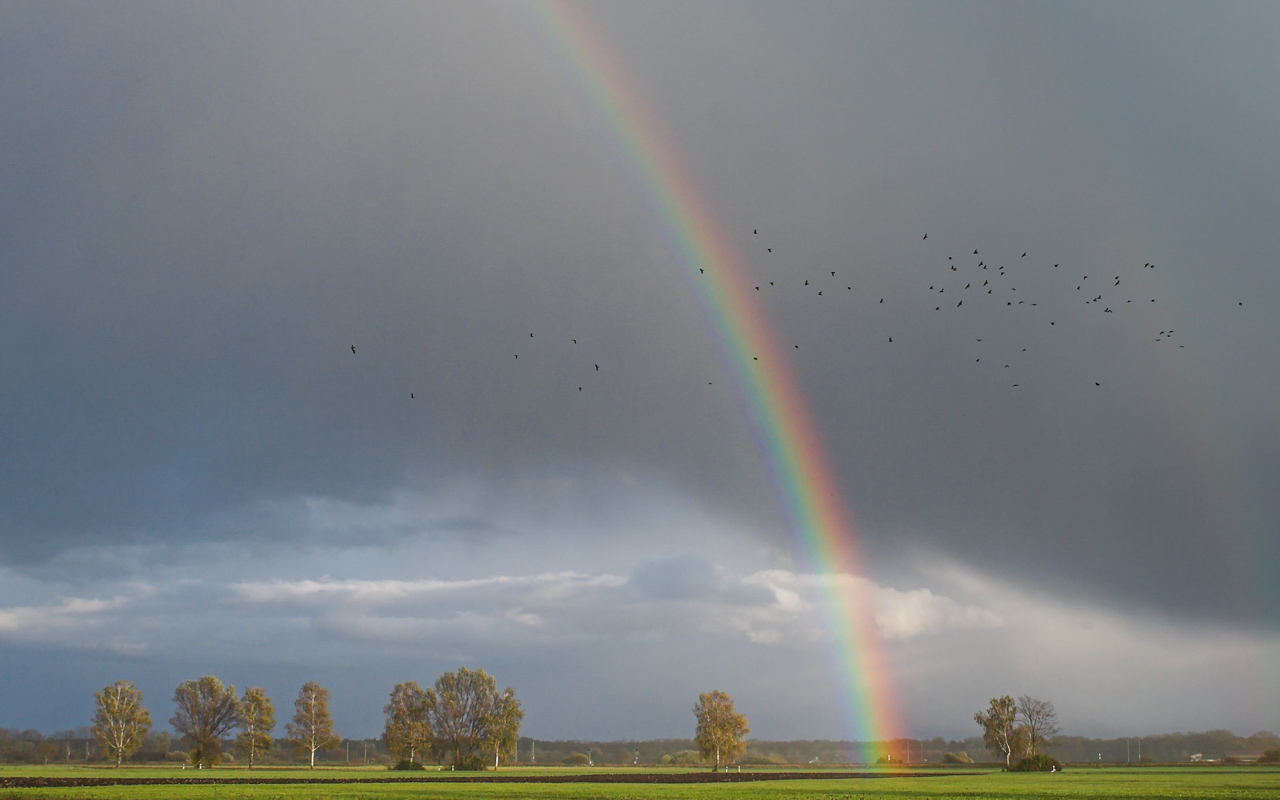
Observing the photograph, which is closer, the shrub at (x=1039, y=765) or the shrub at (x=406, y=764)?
the shrub at (x=1039, y=765)

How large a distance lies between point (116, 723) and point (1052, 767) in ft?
518

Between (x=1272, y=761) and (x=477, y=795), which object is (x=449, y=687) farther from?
(x=1272, y=761)

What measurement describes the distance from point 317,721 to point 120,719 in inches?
1461

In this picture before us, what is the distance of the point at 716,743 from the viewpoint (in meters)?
147

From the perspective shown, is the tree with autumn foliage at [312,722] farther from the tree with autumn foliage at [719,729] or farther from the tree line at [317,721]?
the tree with autumn foliage at [719,729]

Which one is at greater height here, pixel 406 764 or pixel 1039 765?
pixel 406 764

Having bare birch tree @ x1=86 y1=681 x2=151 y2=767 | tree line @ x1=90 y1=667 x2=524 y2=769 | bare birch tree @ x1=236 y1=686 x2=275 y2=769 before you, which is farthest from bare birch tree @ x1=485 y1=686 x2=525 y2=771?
bare birch tree @ x1=86 y1=681 x2=151 y2=767

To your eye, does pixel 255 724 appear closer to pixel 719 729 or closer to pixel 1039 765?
pixel 719 729

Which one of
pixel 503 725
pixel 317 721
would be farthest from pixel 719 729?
pixel 317 721

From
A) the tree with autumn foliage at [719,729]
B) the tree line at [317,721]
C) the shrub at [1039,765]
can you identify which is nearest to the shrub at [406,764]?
the tree line at [317,721]

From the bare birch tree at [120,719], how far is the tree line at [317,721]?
0.56 feet

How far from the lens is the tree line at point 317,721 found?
475 ft

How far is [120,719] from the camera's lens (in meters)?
159

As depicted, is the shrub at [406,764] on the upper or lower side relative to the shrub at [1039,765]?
upper
